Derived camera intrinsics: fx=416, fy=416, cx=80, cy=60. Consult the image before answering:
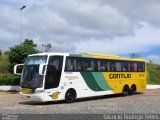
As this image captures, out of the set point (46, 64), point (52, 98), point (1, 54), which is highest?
point (1, 54)

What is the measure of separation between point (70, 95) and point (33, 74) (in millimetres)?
3010

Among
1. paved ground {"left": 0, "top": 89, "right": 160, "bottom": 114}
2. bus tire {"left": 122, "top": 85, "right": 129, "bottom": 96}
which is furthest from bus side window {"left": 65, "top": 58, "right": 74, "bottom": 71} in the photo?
bus tire {"left": 122, "top": 85, "right": 129, "bottom": 96}

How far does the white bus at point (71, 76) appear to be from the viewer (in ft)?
82.0

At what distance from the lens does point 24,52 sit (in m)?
44.8

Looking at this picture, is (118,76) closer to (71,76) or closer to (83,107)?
(71,76)

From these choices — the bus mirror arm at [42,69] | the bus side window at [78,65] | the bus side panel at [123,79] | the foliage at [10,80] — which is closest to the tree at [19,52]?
the foliage at [10,80]

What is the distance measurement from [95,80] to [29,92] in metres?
5.69

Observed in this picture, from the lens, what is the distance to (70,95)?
87.8ft

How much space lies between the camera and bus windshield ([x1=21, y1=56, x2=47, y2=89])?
81.8ft

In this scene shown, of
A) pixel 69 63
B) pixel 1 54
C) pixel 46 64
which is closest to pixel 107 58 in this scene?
pixel 69 63

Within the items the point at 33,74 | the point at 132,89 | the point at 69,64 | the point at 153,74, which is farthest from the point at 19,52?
the point at 153,74

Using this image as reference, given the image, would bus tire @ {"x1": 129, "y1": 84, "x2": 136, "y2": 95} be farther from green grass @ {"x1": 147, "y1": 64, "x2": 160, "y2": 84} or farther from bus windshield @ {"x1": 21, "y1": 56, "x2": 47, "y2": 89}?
green grass @ {"x1": 147, "y1": 64, "x2": 160, "y2": 84}

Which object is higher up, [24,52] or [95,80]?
[24,52]

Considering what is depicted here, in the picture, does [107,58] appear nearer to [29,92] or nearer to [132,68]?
[132,68]
